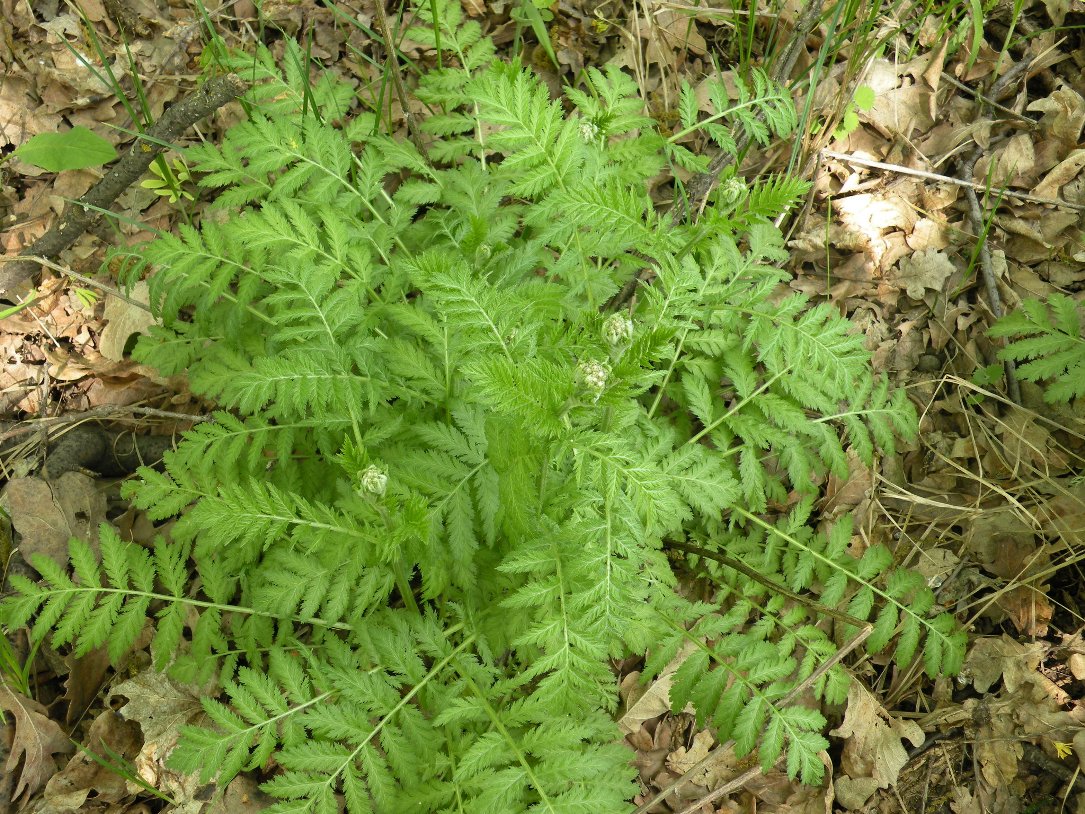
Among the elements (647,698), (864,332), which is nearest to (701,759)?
(647,698)

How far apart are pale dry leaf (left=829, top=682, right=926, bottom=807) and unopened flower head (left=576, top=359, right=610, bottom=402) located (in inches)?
73.4

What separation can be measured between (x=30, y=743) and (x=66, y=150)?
2215mm

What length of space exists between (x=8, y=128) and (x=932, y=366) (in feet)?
15.5

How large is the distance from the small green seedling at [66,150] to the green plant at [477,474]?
1.26 ft

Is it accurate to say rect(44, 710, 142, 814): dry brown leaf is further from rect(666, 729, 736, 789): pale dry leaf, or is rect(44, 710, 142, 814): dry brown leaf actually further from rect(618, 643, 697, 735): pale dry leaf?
rect(666, 729, 736, 789): pale dry leaf

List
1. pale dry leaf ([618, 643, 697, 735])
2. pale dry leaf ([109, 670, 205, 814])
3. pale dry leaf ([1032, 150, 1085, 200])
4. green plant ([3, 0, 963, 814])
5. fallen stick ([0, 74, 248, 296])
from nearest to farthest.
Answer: green plant ([3, 0, 963, 814]) < pale dry leaf ([109, 670, 205, 814]) < pale dry leaf ([618, 643, 697, 735]) < fallen stick ([0, 74, 248, 296]) < pale dry leaf ([1032, 150, 1085, 200])

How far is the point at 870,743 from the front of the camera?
111 inches

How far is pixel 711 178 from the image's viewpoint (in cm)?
334

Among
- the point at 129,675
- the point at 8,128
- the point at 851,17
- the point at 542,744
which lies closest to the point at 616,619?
the point at 542,744

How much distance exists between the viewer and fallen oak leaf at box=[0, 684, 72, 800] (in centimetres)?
278

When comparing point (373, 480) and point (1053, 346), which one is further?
point (1053, 346)

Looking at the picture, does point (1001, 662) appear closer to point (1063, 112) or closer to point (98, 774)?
point (1063, 112)

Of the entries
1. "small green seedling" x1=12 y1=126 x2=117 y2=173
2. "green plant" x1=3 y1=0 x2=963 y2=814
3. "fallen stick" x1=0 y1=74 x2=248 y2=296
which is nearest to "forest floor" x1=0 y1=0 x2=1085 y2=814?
"fallen stick" x1=0 y1=74 x2=248 y2=296

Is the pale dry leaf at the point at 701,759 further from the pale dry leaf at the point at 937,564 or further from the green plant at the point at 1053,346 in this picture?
the green plant at the point at 1053,346
